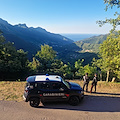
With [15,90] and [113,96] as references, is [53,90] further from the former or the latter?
[113,96]

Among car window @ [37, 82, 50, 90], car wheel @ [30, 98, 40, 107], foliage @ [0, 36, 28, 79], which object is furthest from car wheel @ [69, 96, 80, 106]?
foliage @ [0, 36, 28, 79]

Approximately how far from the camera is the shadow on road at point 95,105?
7012 millimetres

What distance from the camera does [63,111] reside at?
6.67m

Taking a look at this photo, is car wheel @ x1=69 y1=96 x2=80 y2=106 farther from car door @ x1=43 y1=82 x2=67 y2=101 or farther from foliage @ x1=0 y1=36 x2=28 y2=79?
foliage @ x1=0 y1=36 x2=28 y2=79

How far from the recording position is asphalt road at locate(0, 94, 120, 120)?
607 cm

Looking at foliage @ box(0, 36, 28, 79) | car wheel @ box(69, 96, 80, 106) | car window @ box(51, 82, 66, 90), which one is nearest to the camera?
car window @ box(51, 82, 66, 90)

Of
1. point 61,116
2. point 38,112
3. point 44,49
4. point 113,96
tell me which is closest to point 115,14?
point 113,96

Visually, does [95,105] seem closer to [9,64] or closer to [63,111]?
[63,111]

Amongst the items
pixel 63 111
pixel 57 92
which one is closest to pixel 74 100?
pixel 63 111

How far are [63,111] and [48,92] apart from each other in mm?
1481

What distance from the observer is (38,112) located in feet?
21.3

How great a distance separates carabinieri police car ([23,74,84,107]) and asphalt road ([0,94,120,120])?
0.43 m

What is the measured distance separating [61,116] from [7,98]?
4.39 m

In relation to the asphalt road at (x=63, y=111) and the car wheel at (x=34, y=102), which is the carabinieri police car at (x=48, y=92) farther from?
the asphalt road at (x=63, y=111)
